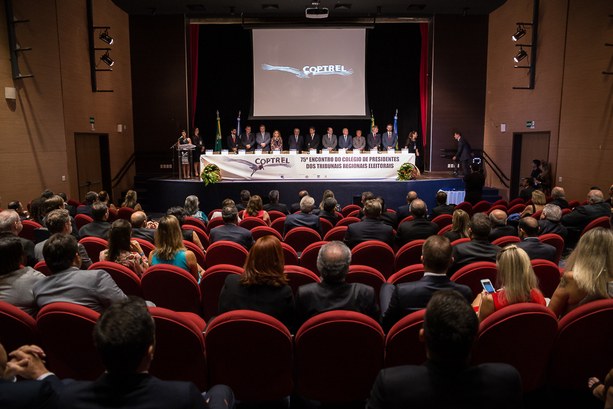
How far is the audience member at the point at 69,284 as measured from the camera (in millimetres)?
2445

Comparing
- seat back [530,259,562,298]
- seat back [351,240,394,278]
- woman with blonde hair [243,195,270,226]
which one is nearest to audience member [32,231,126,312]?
seat back [351,240,394,278]

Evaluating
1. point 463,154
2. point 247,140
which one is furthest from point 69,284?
point 463,154

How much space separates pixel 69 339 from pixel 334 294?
1.22 metres

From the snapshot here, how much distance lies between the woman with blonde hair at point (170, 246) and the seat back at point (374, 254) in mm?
1264

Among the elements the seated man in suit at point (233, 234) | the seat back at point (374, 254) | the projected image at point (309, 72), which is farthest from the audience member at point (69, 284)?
the projected image at point (309, 72)

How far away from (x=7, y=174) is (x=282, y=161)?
5.14m

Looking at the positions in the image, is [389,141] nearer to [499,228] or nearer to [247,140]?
[247,140]

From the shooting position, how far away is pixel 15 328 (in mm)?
2109

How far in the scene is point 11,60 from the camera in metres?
8.09

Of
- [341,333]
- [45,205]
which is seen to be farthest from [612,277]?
[45,205]

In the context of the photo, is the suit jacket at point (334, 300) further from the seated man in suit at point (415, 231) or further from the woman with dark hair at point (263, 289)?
the seated man in suit at point (415, 231)

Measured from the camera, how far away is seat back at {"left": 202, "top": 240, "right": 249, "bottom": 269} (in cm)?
378

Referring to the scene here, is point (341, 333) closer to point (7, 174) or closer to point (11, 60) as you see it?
point (7, 174)

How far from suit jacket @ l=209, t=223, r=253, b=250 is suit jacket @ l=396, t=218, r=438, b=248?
4.69 ft
